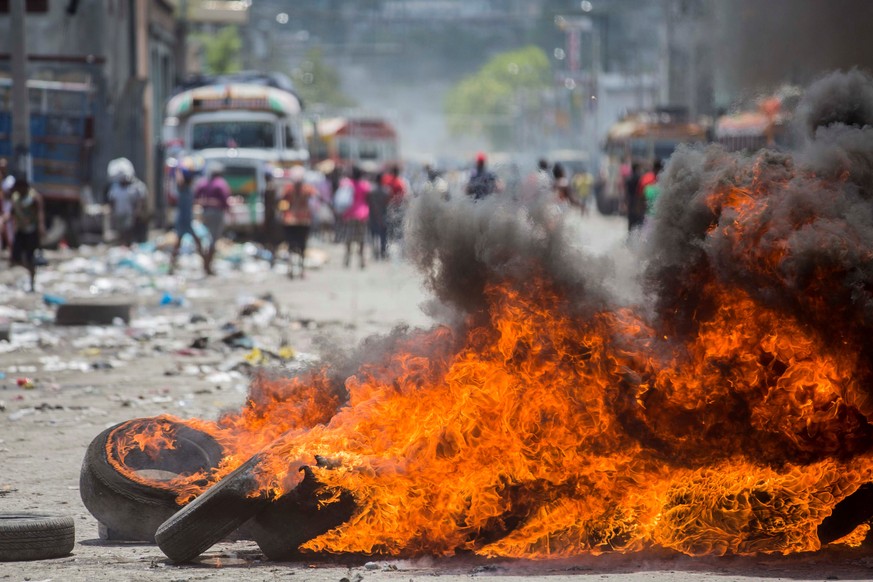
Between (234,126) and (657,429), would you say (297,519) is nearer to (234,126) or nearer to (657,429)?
(657,429)

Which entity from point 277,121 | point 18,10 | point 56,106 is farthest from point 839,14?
point 277,121

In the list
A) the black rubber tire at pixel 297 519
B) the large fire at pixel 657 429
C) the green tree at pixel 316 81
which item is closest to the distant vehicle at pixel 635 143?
the large fire at pixel 657 429

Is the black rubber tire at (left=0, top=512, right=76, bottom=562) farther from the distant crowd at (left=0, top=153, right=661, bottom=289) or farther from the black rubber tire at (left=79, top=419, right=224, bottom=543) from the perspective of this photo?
the distant crowd at (left=0, top=153, right=661, bottom=289)

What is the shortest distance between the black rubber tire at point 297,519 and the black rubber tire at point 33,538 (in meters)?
0.88

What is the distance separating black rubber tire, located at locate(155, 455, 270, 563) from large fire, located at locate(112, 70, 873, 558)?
0.10 meters

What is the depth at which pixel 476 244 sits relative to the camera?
6.45 meters

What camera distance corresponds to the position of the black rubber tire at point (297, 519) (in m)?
5.83

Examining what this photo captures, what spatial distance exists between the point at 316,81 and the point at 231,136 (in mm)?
86869

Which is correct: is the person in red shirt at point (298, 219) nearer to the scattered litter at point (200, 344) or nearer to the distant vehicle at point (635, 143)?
the scattered litter at point (200, 344)

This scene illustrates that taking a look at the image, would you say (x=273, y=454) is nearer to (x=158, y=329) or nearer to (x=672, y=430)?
(x=672, y=430)

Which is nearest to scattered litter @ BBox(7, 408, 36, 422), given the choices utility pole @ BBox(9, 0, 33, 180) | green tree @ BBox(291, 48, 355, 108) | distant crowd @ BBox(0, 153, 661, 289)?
distant crowd @ BBox(0, 153, 661, 289)

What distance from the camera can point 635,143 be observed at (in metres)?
50.4

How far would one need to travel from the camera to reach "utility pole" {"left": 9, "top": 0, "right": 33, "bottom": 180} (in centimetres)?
2552

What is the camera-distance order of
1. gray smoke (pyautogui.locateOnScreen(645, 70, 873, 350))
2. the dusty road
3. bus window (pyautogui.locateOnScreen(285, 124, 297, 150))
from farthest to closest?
bus window (pyautogui.locateOnScreen(285, 124, 297, 150))
gray smoke (pyautogui.locateOnScreen(645, 70, 873, 350))
the dusty road
